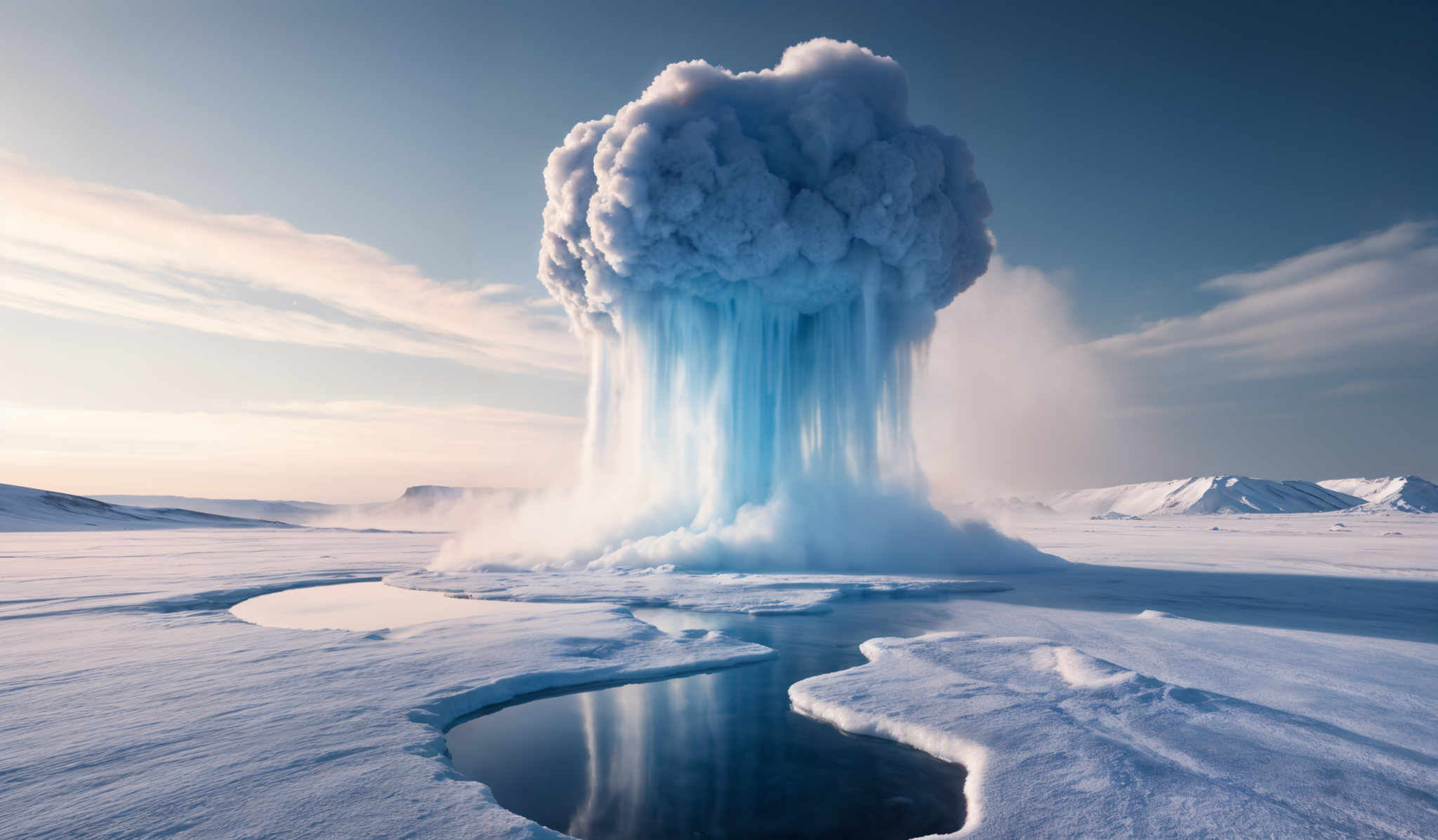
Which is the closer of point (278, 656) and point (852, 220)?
point (278, 656)

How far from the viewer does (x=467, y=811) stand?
3693 mm

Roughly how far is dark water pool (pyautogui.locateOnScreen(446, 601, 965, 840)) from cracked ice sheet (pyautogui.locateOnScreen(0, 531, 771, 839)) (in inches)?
17.3

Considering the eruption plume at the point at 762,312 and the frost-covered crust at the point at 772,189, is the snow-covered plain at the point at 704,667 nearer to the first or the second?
the eruption plume at the point at 762,312

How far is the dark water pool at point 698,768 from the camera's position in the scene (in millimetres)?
3914

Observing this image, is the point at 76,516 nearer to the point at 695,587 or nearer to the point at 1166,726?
the point at 695,587

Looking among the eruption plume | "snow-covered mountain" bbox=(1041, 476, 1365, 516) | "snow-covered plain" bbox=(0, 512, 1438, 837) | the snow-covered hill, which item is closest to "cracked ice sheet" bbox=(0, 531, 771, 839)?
"snow-covered plain" bbox=(0, 512, 1438, 837)

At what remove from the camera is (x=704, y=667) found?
7609 mm

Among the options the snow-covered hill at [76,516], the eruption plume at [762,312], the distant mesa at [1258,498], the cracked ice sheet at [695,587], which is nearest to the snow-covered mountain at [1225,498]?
the distant mesa at [1258,498]

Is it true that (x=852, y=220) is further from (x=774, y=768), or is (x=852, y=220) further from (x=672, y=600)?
(x=774, y=768)

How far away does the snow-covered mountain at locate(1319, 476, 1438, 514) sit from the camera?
10919 centimetres

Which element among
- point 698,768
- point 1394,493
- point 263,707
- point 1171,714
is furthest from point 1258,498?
point 263,707

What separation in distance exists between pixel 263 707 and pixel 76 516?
3280 inches

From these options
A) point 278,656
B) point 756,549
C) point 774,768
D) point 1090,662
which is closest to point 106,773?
point 278,656

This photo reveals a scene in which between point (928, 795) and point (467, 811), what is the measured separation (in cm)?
286
